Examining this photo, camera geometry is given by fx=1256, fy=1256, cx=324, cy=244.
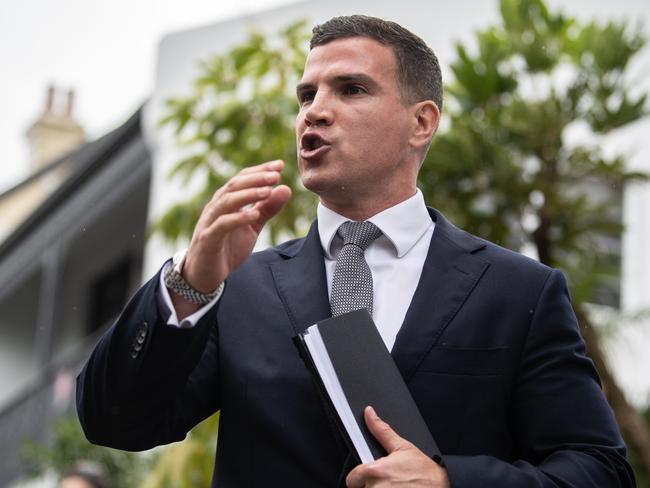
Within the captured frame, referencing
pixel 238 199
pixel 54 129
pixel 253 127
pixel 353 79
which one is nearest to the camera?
pixel 238 199

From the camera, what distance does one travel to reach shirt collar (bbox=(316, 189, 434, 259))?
2.56 metres

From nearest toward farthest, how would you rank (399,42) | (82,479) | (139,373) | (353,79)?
1. (139,373)
2. (353,79)
3. (399,42)
4. (82,479)

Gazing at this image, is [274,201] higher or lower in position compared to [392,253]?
higher

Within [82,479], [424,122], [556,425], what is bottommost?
[82,479]

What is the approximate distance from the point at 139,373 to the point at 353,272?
518 mm

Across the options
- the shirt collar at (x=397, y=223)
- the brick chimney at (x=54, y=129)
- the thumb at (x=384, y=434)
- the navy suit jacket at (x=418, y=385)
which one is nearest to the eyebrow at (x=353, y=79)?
the shirt collar at (x=397, y=223)

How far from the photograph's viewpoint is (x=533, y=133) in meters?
7.45

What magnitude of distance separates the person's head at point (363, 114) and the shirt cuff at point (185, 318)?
393mm

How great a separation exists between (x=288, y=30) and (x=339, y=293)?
16.4 ft

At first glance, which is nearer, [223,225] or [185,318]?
[223,225]

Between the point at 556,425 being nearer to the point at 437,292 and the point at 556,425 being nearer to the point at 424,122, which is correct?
the point at 437,292

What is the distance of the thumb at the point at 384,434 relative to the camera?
83.9 inches

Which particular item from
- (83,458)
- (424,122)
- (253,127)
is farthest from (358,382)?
(83,458)

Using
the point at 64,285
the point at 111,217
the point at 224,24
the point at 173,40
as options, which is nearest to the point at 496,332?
the point at 224,24
